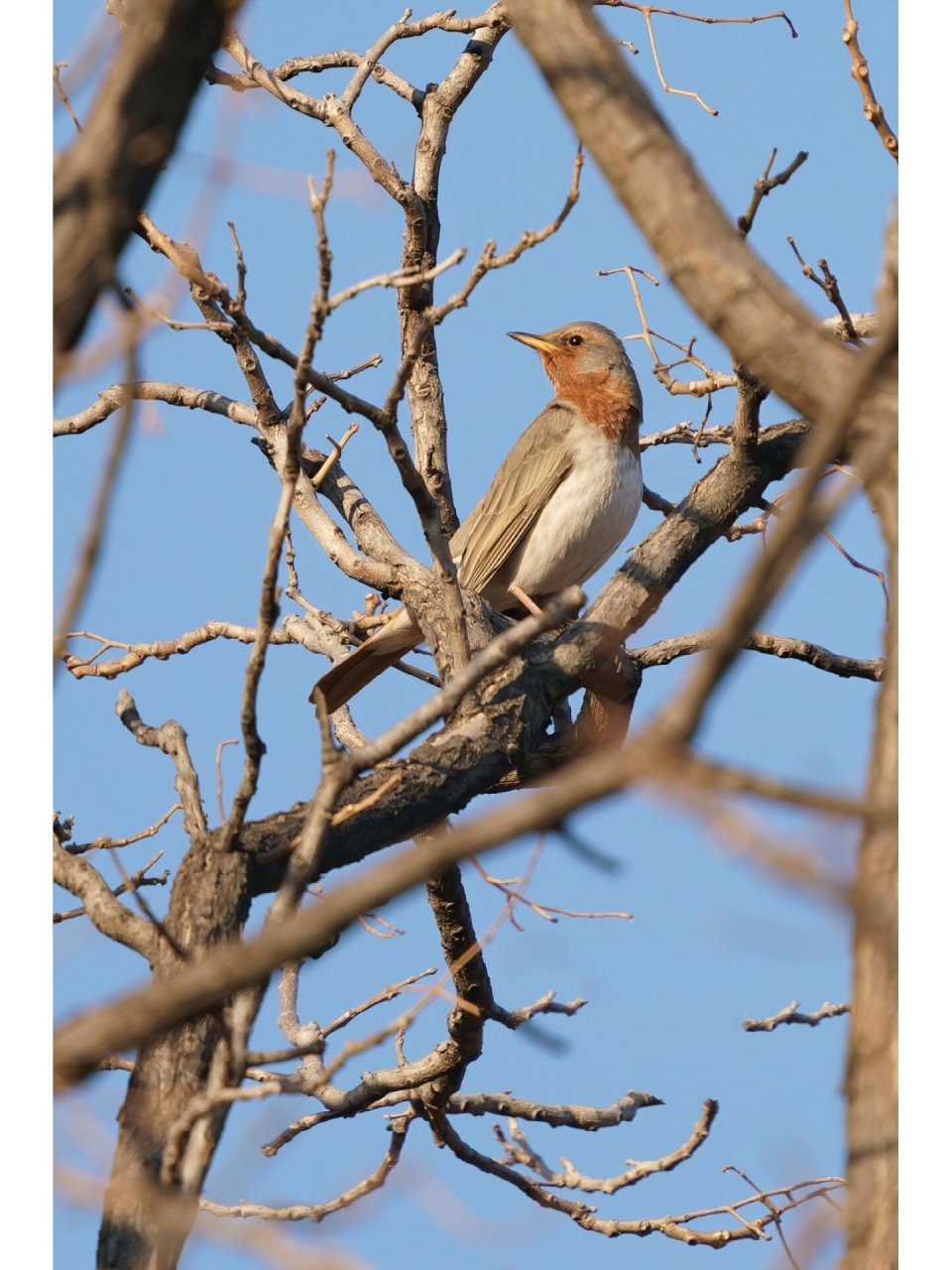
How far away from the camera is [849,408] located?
162 centimetres

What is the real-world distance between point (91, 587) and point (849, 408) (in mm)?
1068

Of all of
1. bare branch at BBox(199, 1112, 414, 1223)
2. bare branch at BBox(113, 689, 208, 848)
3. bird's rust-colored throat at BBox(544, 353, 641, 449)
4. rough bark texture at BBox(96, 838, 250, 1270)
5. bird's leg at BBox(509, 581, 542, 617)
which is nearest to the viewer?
rough bark texture at BBox(96, 838, 250, 1270)

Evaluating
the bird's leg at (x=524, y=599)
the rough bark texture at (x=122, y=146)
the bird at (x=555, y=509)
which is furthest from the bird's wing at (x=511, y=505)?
the rough bark texture at (x=122, y=146)

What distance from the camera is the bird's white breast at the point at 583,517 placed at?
259 inches

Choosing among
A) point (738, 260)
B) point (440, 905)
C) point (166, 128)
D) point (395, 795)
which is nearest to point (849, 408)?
point (166, 128)

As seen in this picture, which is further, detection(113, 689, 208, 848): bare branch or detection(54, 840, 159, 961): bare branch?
detection(113, 689, 208, 848): bare branch

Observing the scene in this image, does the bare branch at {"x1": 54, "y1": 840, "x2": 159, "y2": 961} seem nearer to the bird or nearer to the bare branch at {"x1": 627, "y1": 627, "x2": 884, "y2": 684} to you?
the bare branch at {"x1": 627, "y1": 627, "x2": 884, "y2": 684}

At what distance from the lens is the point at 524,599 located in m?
6.45

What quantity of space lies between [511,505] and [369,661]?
1533 mm

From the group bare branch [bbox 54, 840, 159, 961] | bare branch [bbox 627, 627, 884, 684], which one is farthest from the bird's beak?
bare branch [bbox 54, 840, 159, 961]

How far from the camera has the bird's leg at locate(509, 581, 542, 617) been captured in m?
6.45

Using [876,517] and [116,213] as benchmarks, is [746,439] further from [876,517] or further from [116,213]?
[116,213]

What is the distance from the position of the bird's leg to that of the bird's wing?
0.13 meters

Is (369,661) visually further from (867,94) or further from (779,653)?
(867,94)
